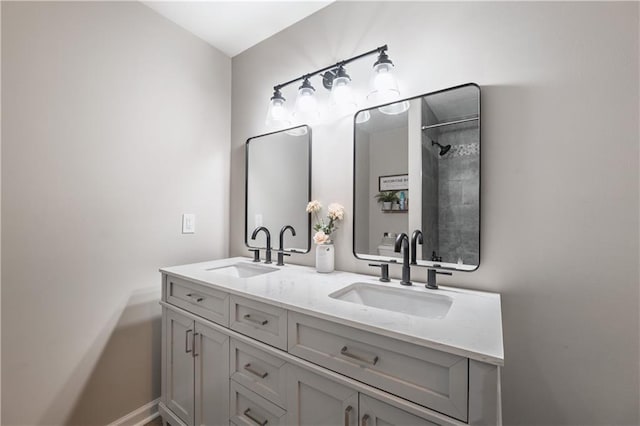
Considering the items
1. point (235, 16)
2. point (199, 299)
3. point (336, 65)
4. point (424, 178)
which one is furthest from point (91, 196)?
point (424, 178)

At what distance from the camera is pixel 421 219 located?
4.20 feet

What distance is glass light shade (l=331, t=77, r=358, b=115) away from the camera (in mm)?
1431

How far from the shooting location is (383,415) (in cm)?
77

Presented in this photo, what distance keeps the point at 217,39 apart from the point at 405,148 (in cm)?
159

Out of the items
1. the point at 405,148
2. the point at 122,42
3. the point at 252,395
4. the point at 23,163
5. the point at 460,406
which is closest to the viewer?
the point at 460,406

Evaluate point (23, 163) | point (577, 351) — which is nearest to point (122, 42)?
point (23, 163)

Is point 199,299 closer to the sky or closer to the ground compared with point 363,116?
closer to the ground

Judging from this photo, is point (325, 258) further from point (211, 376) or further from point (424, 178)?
point (211, 376)

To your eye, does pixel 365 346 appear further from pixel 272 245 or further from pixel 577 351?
pixel 272 245

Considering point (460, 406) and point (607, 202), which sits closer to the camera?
point (460, 406)

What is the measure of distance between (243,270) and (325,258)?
599mm

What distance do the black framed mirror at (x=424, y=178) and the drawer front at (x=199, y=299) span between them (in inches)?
28.2

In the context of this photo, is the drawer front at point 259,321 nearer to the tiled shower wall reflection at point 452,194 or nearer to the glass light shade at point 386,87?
the tiled shower wall reflection at point 452,194

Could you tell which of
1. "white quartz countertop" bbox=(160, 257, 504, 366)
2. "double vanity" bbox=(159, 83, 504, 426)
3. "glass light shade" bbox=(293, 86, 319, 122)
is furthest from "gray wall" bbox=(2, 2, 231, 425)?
"glass light shade" bbox=(293, 86, 319, 122)
